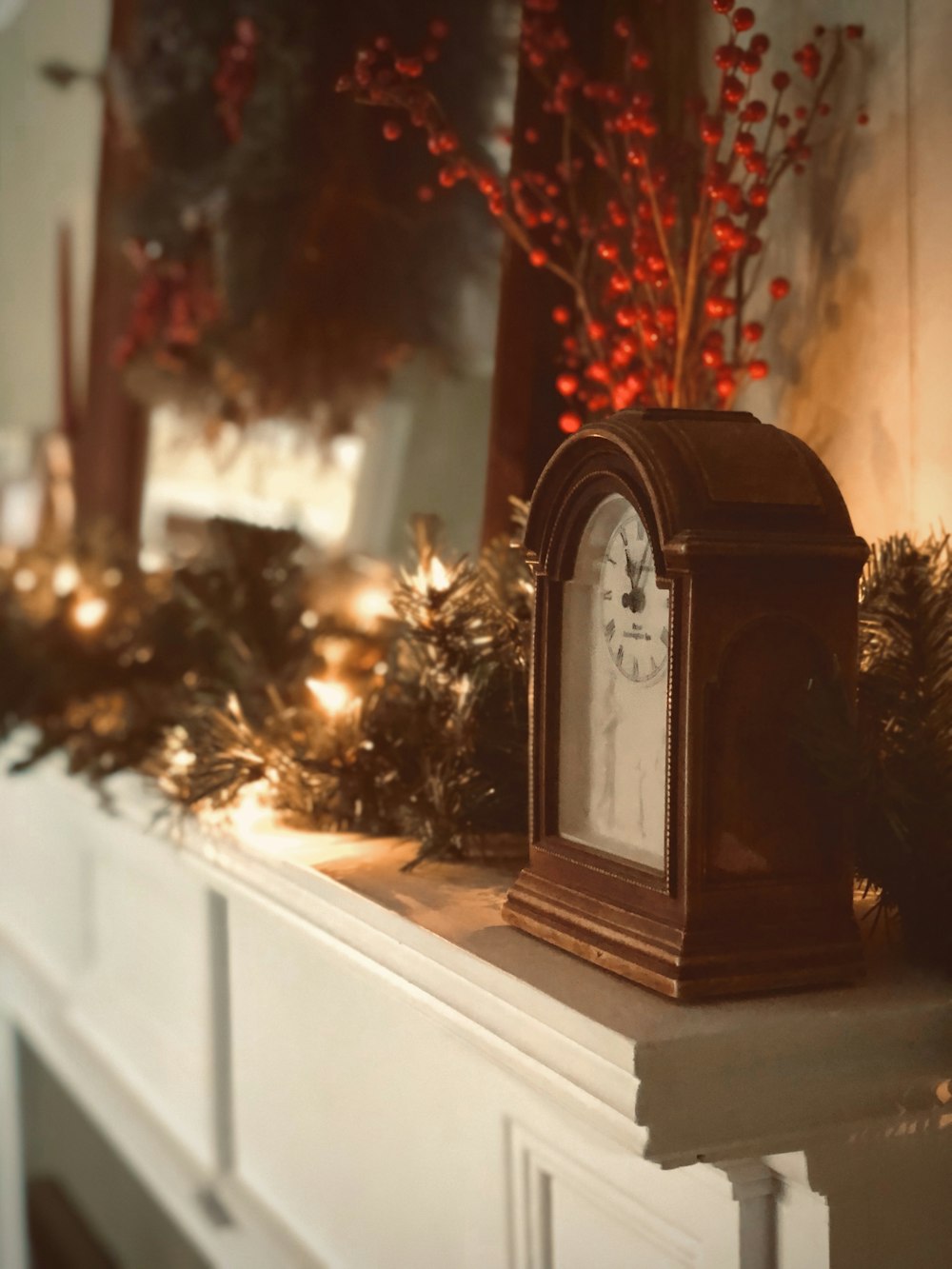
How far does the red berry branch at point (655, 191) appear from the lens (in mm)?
894

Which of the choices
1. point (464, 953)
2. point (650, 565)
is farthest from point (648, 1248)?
point (650, 565)

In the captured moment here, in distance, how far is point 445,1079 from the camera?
0.98 m

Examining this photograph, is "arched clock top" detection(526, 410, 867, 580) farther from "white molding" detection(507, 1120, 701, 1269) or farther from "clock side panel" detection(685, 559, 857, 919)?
"white molding" detection(507, 1120, 701, 1269)

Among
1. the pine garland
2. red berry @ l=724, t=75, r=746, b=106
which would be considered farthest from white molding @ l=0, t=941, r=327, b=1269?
red berry @ l=724, t=75, r=746, b=106

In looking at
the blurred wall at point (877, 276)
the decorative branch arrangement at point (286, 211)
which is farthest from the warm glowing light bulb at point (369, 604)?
the blurred wall at point (877, 276)

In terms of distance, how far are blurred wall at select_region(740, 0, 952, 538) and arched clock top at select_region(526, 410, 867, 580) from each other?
25cm

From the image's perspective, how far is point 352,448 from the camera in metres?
1.61

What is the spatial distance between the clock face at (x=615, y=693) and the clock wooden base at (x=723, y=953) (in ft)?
0.12

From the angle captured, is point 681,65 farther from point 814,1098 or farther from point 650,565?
point 814,1098

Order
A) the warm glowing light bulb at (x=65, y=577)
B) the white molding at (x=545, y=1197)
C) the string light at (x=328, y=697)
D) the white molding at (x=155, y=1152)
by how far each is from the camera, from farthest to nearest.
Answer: the warm glowing light bulb at (x=65, y=577) → the white molding at (x=155, y=1152) → the string light at (x=328, y=697) → the white molding at (x=545, y=1197)

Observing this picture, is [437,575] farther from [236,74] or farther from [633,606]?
[236,74]

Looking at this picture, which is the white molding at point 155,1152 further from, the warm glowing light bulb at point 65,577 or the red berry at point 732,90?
the red berry at point 732,90

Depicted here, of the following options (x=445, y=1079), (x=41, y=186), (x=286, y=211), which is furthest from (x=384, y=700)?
(x=41, y=186)

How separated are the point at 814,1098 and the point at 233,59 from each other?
1.37 meters
